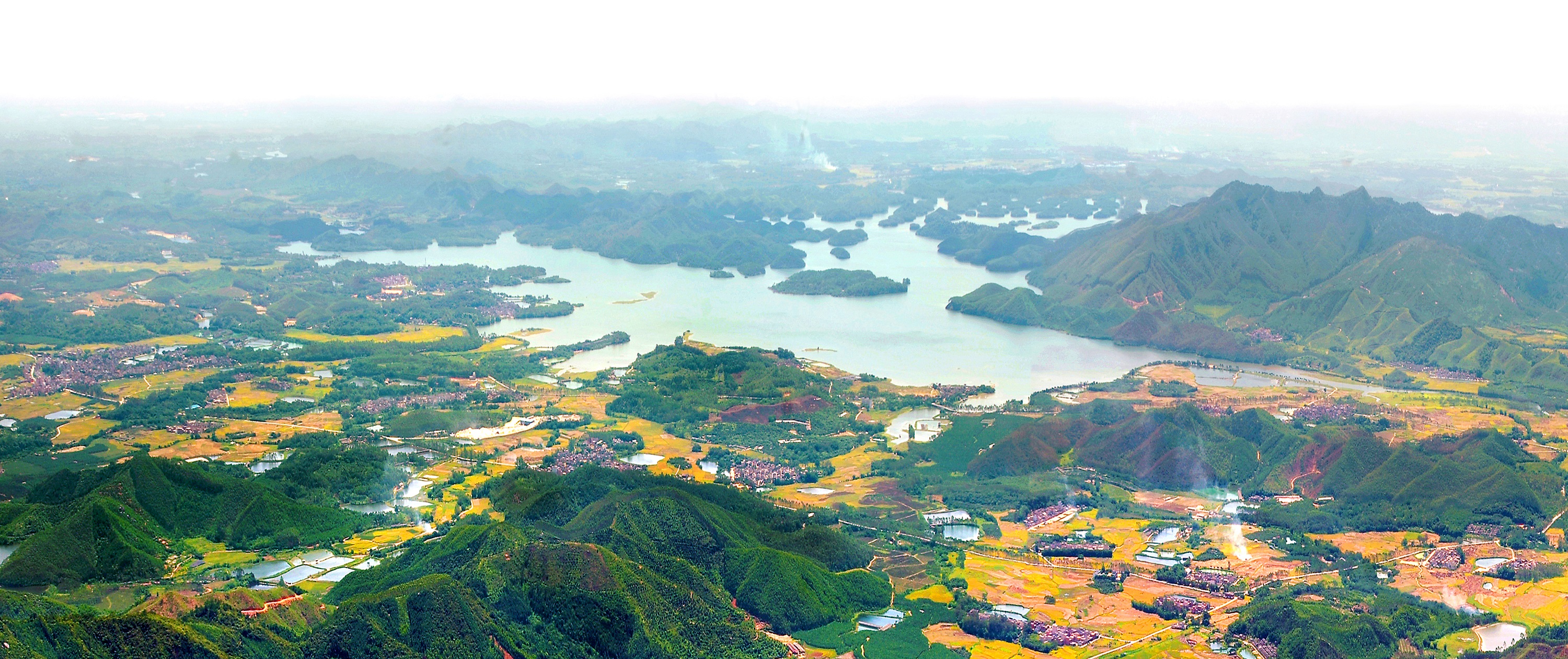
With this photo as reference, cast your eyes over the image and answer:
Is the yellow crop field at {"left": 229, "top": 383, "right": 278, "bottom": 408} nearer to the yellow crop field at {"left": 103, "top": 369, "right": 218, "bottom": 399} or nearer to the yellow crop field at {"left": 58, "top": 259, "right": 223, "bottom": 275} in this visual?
the yellow crop field at {"left": 103, "top": 369, "right": 218, "bottom": 399}

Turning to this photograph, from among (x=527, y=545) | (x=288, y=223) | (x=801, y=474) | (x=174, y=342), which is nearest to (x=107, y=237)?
(x=288, y=223)

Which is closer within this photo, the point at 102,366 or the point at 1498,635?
the point at 1498,635

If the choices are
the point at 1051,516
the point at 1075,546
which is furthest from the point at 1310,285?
the point at 1075,546

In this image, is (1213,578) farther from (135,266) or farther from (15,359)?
(135,266)

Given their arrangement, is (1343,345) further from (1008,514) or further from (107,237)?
(107,237)

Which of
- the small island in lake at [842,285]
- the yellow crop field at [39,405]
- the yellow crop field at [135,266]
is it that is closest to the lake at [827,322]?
the small island in lake at [842,285]
